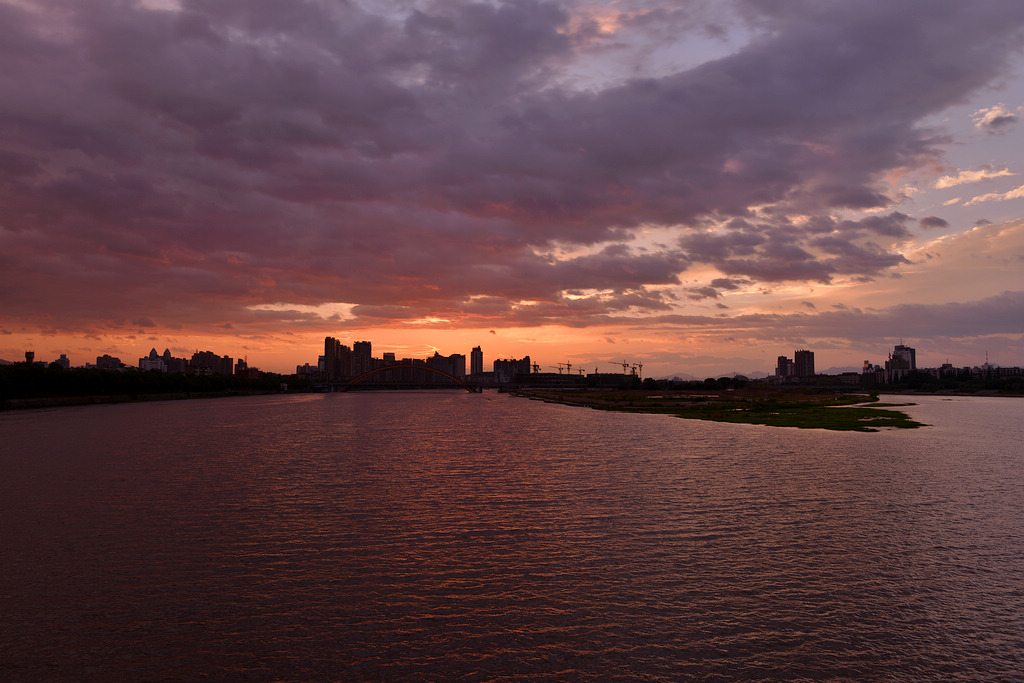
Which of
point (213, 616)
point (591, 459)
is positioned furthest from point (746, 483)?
point (213, 616)

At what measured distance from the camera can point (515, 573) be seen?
2000cm

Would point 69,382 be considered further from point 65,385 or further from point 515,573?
point 515,573

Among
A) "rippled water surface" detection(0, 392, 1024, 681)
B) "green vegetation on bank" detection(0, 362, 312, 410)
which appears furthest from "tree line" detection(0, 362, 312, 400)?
"rippled water surface" detection(0, 392, 1024, 681)

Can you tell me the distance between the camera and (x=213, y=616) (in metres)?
16.3

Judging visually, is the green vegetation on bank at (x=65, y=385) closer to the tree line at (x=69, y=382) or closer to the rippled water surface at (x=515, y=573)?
the tree line at (x=69, y=382)

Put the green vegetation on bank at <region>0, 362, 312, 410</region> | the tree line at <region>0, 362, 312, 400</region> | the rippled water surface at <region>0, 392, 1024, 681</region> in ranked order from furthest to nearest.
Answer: the tree line at <region>0, 362, 312, 400</region>
the green vegetation on bank at <region>0, 362, 312, 410</region>
the rippled water surface at <region>0, 392, 1024, 681</region>

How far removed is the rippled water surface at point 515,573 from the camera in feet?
45.6

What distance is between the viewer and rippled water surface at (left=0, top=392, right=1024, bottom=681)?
13891 mm

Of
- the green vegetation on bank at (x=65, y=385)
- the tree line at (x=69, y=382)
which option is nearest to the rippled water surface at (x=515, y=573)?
the green vegetation on bank at (x=65, y=385)

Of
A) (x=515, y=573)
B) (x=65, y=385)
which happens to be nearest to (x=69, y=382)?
(x=65, y=385)

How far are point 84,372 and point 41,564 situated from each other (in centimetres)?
16964

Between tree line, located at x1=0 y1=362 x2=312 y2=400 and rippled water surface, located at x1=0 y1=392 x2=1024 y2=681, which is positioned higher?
tree line, located at x1=0 y1=362 x2=312 y2=400

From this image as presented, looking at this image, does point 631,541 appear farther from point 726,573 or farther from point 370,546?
point 370,546

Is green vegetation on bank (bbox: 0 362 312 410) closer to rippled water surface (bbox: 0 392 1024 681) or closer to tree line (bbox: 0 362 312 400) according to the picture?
tree line (bbox: 0 362 312 400)
